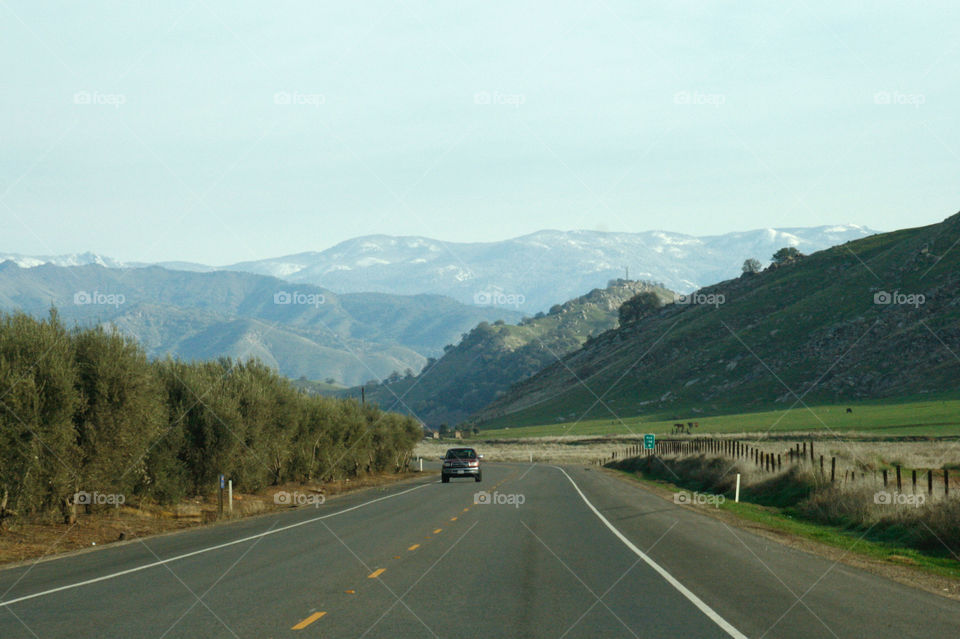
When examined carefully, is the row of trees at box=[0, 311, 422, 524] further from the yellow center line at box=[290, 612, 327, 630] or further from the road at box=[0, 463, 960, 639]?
the yellow center line at box=[290, 612, 327, 630]

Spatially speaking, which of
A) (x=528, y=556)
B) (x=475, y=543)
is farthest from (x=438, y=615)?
(x=475, y=543)

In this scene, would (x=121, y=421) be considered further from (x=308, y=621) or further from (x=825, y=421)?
(x=825, y=421)

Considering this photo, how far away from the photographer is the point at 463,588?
13.4 meters

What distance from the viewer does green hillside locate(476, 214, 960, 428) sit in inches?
5266

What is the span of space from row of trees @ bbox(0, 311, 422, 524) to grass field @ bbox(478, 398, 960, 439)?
5742cm

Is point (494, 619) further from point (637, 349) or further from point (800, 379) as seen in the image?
point (637, 349)

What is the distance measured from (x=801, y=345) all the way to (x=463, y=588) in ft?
485

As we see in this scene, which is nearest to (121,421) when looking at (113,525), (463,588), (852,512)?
(113,525)

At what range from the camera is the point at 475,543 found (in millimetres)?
19562

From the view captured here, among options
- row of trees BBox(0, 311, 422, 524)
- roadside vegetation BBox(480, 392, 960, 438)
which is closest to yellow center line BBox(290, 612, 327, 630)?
row of trees BBox(0, 311, 422, 524)

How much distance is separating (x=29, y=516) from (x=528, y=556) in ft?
40.4

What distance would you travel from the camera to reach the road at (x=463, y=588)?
10609 millimetres

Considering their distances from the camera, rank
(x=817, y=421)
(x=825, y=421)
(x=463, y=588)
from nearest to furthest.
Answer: (x=463, y=588)
(x=825, y=421)
(x=817, y=421)

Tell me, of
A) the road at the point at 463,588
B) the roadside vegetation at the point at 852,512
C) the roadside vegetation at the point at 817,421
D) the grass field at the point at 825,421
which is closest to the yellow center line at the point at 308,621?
the road at the point at 463,588
